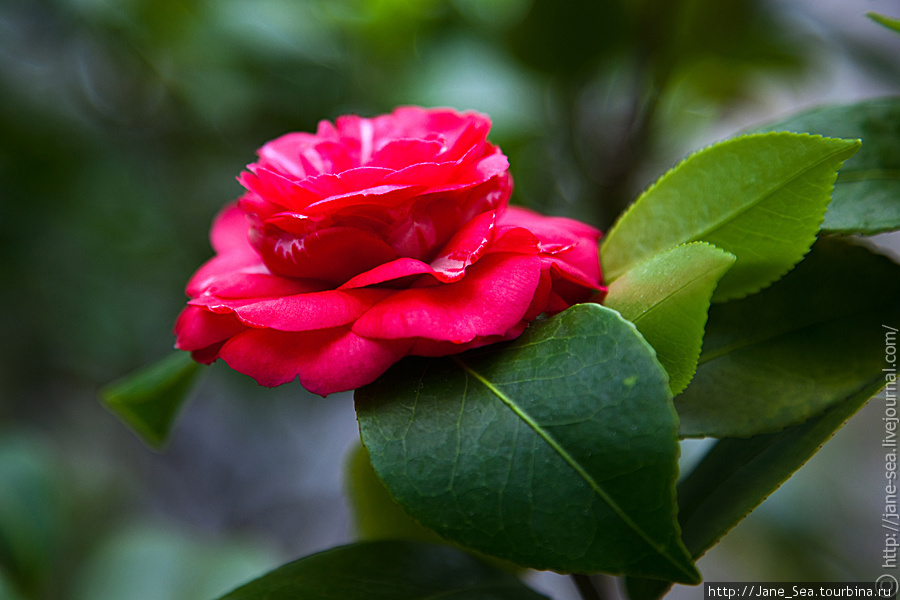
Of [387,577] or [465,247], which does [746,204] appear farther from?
[387,577]

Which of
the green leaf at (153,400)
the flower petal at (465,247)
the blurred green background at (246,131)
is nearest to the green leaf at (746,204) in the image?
the flower petal at (465,247)

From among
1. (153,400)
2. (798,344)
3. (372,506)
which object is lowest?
(372,506)

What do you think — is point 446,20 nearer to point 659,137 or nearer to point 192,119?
point 659,137

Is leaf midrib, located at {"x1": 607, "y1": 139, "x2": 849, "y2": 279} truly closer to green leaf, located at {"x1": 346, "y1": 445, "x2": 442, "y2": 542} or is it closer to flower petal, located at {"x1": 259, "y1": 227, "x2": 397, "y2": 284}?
flower petal, located at {"x1": 259, "y1": 227, "x2": 397, "y2": 284}

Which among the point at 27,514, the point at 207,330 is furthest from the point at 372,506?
the point at 27,514

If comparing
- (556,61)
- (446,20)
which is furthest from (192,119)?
(556,61)
